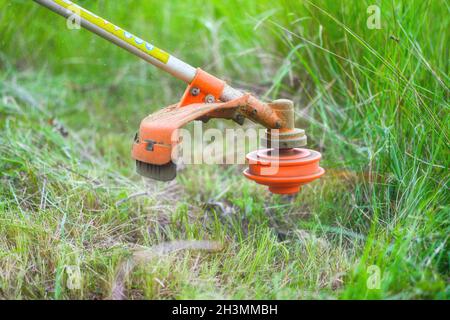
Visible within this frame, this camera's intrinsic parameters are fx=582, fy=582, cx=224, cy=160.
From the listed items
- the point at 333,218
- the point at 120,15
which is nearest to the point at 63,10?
the point at 333,218

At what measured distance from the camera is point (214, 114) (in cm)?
156

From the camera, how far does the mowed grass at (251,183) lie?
4.79 feet

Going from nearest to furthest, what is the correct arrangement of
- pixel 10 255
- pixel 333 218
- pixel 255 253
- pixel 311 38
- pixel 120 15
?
pixel 10 255 → pixel 255 253 → pixel 333 218 → pixel 311 38 → pixel 120 15

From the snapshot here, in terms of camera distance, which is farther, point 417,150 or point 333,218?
point 333,218

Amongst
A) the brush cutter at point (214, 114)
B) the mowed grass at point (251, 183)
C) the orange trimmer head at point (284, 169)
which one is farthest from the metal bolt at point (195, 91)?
the mowed grass at point (251, 183)

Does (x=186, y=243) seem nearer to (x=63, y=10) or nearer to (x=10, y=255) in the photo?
(x=10, y=255)

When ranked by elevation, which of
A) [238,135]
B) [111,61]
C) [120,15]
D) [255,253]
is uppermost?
[120,15]

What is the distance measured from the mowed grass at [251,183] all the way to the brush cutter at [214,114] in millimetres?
201

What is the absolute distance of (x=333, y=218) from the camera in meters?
Result: 1.81

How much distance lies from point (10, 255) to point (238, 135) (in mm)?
1190

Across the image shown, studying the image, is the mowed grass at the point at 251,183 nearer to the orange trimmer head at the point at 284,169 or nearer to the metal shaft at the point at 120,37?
the orange trimmer head at the point at 284,169

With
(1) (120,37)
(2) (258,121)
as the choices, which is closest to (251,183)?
(2) (258,121)

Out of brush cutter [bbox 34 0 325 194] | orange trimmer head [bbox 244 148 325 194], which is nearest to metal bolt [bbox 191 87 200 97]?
brush cutter [bbox 34 0 325 194]

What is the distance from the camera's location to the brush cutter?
5.02ft
